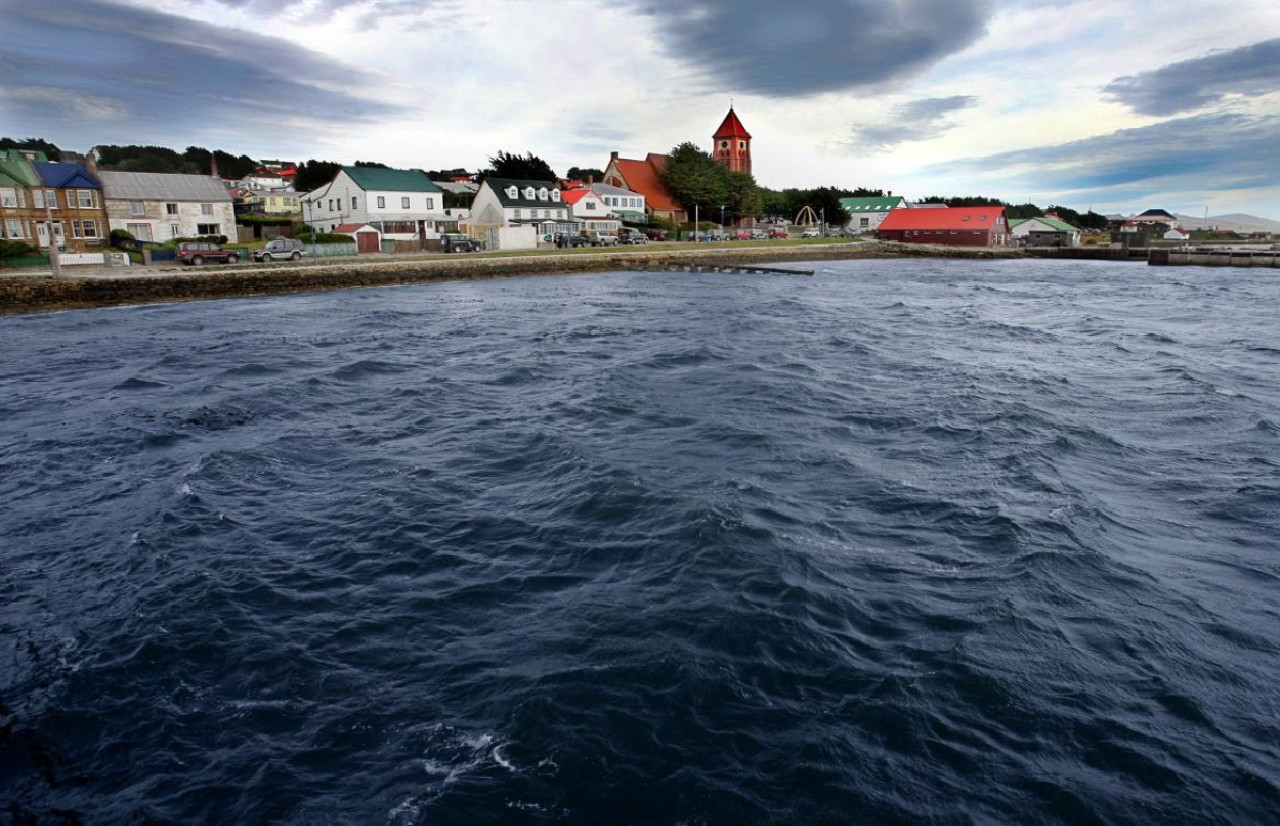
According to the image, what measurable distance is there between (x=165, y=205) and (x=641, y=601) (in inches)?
3111

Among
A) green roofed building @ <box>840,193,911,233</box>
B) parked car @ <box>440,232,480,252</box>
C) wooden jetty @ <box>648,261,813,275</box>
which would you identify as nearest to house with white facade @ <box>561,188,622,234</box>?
parked car @ <box>440,232,480,252</box>

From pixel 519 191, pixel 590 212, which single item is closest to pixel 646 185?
pixel 590 212

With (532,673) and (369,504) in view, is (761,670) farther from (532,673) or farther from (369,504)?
(369,504)

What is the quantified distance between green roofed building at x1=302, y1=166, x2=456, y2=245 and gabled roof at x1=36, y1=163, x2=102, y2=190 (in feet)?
64.5

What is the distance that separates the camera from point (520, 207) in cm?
8394

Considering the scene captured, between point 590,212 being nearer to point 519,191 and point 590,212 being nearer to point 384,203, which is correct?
point 519,191

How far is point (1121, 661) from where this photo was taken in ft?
28.8

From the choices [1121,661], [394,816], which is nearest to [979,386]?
[1121,661]

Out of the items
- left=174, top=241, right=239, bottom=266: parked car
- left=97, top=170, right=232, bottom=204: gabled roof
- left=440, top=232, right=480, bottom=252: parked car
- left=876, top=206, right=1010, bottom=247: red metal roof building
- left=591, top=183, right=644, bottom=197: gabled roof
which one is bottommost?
left=174, top=241, right=239, bottom=266: parked car

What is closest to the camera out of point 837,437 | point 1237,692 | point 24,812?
point 24,812

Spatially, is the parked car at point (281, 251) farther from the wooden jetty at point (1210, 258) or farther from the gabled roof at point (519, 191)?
the wooden jetty at point (1210, 258)

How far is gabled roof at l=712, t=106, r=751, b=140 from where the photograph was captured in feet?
423

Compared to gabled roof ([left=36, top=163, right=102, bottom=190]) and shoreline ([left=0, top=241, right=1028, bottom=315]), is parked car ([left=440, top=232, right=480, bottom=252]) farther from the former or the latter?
gabled roof ([left=36, top=163, right=102, bottom=190])

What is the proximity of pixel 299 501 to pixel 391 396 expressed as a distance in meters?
8.26
